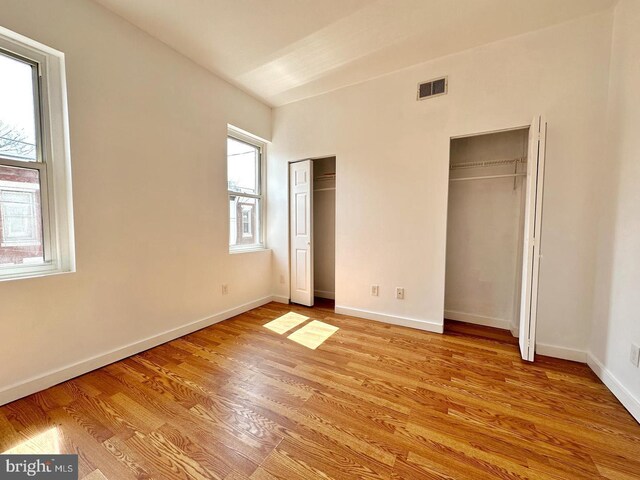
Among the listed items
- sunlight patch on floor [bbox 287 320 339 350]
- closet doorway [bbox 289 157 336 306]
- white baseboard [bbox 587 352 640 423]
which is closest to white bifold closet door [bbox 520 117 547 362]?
white baseboard [bbox 587 352 640 423]

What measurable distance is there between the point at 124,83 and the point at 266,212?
2.14m

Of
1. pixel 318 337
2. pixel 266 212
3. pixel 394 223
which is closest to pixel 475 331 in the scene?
pixel 394 223

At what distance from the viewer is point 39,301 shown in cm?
176

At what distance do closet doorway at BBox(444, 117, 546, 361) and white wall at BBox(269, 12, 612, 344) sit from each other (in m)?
0.36

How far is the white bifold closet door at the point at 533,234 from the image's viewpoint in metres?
2.01

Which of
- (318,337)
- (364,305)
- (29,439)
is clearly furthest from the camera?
(364,305)

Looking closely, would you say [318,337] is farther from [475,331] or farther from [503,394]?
[475,331]

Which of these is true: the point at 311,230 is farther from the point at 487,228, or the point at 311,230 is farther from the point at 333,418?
the point at 333,418

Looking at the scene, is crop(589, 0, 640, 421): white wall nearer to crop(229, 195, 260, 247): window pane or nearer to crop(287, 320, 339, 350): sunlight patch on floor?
crop(287, 320, 339, 350): sunlight patch on floor

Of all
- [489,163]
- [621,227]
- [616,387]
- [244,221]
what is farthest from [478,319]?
[244,221]

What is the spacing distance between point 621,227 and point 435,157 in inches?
59.3

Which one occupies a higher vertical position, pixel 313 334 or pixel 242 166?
pixel 242 166

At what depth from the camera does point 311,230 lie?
3576 millimetres

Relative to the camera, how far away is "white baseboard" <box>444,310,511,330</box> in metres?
2.89
